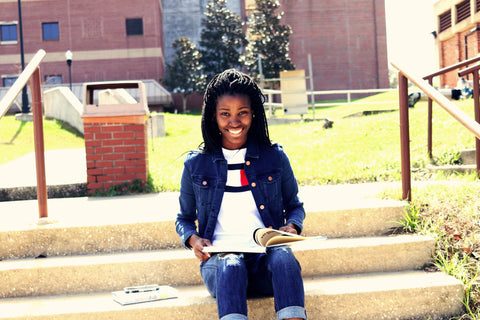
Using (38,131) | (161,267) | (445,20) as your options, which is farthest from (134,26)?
(161,267)

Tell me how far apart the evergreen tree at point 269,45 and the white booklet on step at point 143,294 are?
28159 millimetres

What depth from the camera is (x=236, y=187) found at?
2.85m

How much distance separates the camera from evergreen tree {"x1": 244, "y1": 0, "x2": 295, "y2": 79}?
31.1 m

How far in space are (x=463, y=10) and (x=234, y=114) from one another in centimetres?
2703

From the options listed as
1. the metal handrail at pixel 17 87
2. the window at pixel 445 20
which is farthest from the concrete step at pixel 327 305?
the window at pixel 445 20

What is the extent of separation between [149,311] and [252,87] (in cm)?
137

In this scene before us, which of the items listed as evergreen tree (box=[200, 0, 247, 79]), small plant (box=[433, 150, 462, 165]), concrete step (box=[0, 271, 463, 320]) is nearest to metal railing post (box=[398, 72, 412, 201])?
concrete step (box=[0, 271, 463, 320])

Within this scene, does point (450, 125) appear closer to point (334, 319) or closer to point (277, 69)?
point (334, 319)

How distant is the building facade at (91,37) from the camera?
32.7 meters

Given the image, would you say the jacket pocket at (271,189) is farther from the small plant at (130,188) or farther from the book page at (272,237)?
the small plant at (130,188)

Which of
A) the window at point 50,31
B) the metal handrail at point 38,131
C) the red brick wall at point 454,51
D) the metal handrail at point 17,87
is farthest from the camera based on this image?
the window at point 50,31

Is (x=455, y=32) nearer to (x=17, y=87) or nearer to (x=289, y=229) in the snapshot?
(x=17, y=87)

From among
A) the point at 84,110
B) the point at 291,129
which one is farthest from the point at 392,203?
the point at 291,129

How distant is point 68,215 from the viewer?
428 cm
